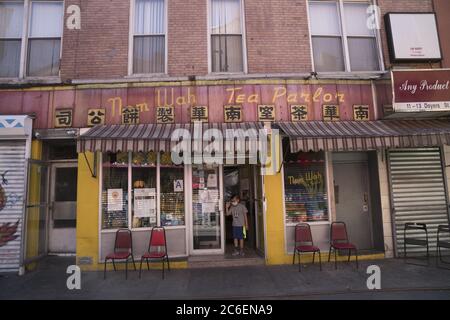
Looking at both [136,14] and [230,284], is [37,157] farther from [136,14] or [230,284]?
[230,284]

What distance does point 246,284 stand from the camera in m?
6.51

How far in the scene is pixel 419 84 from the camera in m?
7.82

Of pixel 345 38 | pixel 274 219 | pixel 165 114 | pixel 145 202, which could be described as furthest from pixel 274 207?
pixel 345 38

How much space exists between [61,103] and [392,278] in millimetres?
8786

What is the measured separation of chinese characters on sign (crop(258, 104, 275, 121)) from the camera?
8.20 metres

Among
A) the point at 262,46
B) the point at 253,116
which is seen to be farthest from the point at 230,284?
the point at 262,46

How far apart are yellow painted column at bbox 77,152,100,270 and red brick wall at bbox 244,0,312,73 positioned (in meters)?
5.02

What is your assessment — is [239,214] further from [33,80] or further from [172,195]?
[33,80]

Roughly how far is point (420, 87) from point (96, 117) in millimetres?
8117

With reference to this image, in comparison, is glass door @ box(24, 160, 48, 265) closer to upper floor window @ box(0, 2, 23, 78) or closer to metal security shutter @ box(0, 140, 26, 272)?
metal security shutter @ box(0, 140, 26, 272)

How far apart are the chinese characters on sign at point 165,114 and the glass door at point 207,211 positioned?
1.42 meters

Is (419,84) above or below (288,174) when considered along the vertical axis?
above

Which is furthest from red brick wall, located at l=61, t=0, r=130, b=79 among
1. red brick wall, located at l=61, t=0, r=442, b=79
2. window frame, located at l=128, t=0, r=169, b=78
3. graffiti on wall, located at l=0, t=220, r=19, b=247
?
graffiti on wall, located at l=0, t=220, r=19, b=247

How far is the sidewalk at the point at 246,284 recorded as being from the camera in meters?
5.96
